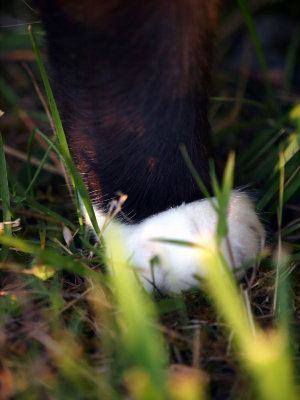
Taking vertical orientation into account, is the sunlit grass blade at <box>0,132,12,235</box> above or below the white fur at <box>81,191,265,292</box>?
above

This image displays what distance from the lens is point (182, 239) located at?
0.86 m

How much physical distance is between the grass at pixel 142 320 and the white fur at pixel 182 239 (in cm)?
3

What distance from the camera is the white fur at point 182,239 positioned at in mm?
857

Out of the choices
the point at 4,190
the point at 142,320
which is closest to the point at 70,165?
the point at 4,190

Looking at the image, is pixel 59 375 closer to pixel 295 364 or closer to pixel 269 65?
pixel 295 364

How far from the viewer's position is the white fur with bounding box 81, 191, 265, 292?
2.81 ft

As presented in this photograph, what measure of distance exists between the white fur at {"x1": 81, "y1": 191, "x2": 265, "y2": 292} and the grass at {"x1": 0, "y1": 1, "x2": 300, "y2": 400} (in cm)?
3

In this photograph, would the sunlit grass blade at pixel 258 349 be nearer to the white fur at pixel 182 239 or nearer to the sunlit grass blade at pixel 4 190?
the white fur at pixel 182 239

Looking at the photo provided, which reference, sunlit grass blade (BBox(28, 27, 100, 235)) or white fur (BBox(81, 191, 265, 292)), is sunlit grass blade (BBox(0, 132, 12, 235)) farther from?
white fur (BBox(81, 191, 265, 292))

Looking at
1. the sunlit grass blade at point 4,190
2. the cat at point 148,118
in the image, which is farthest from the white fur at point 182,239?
the sunlit grass blade at point 4,190

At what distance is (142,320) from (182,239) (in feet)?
0.95

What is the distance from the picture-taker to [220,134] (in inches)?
51.2

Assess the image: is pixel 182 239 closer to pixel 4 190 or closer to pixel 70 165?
pixel 70 165

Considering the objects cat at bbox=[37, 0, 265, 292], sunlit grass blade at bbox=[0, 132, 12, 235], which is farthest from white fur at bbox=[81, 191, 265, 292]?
sunlit grass blade at bbox=[0, 132, 12, 235]
